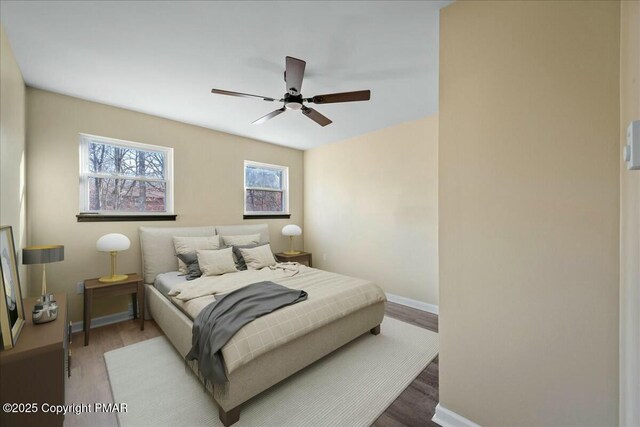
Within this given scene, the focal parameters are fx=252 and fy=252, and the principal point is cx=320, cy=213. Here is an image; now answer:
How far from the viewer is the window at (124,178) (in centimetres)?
300

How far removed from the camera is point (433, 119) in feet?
11.0

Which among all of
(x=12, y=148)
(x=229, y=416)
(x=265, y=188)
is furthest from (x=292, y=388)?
(x=265, y=188)

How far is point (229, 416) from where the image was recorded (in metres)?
1.58

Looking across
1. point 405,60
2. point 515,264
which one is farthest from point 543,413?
point 405,60

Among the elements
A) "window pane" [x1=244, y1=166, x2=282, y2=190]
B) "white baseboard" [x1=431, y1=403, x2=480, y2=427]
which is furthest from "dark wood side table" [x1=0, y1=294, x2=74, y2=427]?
"window pane" [x1=244, y1=166, x2=282, y2=190]

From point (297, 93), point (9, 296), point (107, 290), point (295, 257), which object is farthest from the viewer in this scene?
point (295, 257)

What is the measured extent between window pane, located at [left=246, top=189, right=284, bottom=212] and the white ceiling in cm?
178

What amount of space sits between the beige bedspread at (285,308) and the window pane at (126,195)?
1483mm

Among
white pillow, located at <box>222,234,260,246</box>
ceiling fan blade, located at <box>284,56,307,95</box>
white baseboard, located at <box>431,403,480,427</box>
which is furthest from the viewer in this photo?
white pillow, located at <box>222,234,260,246</box>

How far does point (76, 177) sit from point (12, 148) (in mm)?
1001

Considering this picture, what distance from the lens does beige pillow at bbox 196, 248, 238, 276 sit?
3.05 m

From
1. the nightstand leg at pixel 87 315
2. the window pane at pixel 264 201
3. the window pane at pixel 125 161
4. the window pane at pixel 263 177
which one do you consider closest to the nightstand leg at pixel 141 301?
the nightstand leg at pixel 87 315

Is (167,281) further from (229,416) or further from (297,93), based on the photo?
(297,93)

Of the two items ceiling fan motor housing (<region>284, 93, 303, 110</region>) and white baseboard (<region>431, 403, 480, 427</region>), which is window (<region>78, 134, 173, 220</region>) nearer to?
ceiling fan motor housing (<region>284, 93, 303, 110</region>)
